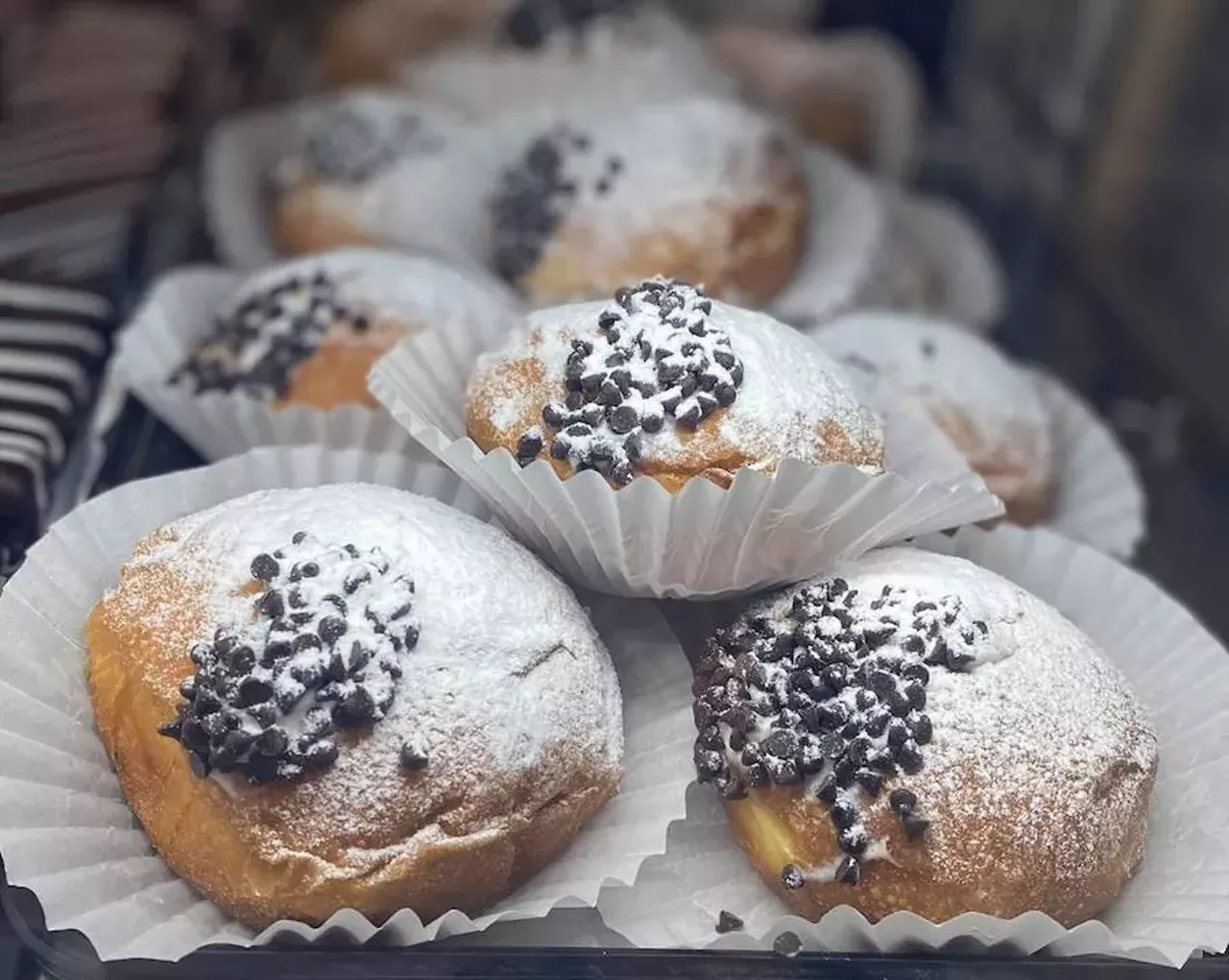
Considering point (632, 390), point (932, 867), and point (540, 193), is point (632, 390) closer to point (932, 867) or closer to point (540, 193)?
point (932, 867)

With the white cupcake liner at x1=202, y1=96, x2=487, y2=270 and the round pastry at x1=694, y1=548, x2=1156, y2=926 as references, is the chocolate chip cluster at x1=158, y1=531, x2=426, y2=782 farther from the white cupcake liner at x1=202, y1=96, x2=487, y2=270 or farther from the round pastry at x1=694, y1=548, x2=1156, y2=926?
the white cupcake liner at x1=202, y1=96, x2=487, y2=270

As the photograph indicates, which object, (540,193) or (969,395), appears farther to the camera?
Answer: (540,193)

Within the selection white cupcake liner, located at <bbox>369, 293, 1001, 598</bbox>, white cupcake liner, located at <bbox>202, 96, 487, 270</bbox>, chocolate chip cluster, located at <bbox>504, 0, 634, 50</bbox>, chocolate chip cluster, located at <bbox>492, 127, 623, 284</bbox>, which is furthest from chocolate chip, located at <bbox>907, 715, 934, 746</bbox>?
chocolate chip cluster, located at <bbox>504, 0, 634, 50</bbox>

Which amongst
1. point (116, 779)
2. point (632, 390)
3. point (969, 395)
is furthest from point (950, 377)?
point (116, 779)

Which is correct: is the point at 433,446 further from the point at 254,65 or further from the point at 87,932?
the point at 254,65

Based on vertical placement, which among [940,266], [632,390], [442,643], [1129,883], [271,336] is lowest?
[940,266]

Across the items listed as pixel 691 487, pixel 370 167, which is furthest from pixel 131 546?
pixel 370 167
